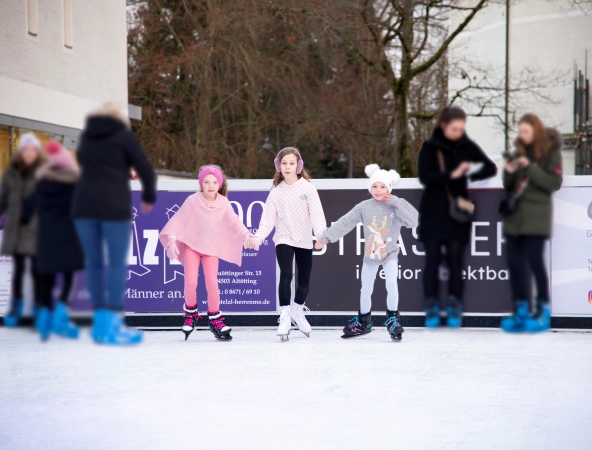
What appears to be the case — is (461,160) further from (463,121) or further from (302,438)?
(302,438)

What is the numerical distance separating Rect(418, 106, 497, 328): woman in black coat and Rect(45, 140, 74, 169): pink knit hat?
89cm

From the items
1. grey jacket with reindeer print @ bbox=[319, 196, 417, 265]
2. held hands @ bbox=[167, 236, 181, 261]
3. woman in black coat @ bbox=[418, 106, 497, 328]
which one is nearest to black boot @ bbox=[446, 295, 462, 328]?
woman in black coat @ bbox=[418, 106, 497, 328]

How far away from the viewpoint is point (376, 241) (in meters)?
4.80

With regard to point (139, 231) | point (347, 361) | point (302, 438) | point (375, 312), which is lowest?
point (302, 438)

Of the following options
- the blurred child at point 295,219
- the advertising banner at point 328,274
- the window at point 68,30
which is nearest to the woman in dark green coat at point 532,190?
the window at point 68,30

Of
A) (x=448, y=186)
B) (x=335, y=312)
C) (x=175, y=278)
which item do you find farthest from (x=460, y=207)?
(x=335, y=312)

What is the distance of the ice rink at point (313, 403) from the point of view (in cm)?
13900

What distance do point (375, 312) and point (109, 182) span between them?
88.7 ft

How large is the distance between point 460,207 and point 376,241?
219 cm

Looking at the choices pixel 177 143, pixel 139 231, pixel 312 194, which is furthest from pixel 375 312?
pixel 177 143

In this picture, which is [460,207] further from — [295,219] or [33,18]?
[295,219]

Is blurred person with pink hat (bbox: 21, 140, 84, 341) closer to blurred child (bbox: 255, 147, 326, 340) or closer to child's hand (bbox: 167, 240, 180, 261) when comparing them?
child's hand (bbox: 167, 240, 180, 261)

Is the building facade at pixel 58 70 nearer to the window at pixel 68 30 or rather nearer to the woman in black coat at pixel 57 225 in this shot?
the window at pixel 68 30

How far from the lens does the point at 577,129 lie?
533 cm
